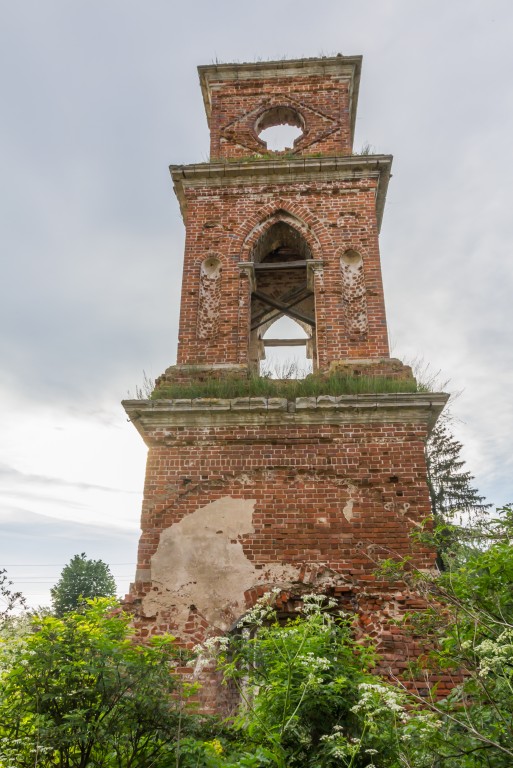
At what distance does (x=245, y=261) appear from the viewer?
28.5 ft

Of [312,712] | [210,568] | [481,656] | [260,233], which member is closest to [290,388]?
[210,568]

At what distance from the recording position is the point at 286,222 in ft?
29.3

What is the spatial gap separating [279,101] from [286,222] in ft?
9.86

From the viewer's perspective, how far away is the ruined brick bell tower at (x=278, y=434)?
20.3 ft

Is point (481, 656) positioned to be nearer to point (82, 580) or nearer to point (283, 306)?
point (283, 306)

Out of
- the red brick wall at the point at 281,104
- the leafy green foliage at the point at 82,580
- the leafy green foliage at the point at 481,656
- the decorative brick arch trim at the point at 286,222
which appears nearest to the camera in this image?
the leafy green foliage at the point at 481,656

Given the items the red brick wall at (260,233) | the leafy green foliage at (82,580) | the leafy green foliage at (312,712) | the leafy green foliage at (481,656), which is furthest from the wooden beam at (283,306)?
the leafy green foliage at (82,580)

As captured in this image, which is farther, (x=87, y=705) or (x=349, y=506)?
(x=349, y=506)

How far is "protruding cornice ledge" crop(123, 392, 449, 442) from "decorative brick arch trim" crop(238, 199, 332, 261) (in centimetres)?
283

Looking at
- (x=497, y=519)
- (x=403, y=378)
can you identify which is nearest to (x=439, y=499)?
(x=403, y=378)

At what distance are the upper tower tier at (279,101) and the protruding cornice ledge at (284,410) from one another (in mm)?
5090

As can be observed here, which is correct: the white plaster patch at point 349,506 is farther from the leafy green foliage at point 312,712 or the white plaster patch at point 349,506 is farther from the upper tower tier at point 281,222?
the leafy green foliage at point 312,712

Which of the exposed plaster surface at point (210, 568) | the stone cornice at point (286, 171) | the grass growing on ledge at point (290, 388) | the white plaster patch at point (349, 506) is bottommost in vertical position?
the exposed plaster surface at point (210, 568)

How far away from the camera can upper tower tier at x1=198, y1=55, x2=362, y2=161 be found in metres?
9.86
